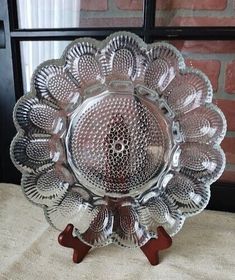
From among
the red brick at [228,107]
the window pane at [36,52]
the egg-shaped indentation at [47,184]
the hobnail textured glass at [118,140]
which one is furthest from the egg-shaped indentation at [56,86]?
the red brick at [228,107]

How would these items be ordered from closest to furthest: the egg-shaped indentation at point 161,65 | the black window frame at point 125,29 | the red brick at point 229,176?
the egg-shaped indentation at point 161,65 → the black window frame at point 125,29 → the red brick at point 229,176

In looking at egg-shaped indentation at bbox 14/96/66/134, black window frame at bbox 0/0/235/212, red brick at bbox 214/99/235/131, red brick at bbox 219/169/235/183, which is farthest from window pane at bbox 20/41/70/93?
red brick at bbox 219/169/235/183

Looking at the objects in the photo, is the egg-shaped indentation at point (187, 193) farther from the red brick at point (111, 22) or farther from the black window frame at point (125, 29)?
the red brick at point (111, 22)

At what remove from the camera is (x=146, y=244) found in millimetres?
500

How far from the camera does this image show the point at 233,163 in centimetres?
71

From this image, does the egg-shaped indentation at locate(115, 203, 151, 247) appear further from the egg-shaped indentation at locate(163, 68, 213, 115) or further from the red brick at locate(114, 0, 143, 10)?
the red brick at locate(114, 0, 143, 10)

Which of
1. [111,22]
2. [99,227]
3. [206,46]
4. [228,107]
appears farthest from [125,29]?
[99,227]

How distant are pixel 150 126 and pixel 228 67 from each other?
0.86 ft

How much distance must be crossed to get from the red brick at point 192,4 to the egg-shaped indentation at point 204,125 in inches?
9.6

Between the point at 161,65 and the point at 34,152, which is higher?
the point at 161,65

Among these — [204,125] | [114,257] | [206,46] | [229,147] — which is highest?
[206,46]

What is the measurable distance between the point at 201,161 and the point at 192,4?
31 cm

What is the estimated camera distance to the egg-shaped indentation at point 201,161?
49 centimetres

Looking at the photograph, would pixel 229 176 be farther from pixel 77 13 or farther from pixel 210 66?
pixel 77 13
